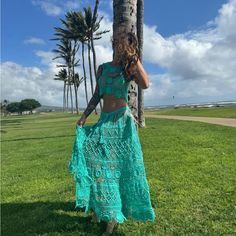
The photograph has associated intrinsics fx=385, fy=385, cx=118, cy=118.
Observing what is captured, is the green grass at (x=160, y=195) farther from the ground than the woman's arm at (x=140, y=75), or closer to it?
closer to it

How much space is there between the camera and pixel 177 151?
30.6 feet

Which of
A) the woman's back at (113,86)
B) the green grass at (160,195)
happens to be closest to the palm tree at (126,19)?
the woman's back at (113,86)

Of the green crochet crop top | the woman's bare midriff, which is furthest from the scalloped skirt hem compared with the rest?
the green crochet crop top

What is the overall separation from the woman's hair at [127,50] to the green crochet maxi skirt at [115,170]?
0.49 meters

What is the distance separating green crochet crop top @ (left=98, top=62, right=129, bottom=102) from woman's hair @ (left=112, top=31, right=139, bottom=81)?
0.11m

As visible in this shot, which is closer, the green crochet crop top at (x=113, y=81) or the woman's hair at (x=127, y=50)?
the woman's hair at (x=127, y=50)

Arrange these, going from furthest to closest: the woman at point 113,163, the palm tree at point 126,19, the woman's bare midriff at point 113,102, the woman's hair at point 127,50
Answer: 1. the palm tree at point 126,19
2. the woman's bare midriff at point 113,102
3. the woman at point 113,163
4. the woman's hair at point 127,50

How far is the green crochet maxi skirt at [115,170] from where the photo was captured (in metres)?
4.04

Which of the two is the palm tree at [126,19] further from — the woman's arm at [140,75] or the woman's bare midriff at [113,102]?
the woman's arm at [140,75]

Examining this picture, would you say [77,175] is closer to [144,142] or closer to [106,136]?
[106,136]

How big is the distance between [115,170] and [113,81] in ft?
3.09

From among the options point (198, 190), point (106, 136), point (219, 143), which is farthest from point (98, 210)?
point (219, 143)

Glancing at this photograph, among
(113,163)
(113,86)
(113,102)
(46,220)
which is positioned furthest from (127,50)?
(46,220)

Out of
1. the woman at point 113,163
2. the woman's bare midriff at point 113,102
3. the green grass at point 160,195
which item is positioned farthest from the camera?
the green grass at point 160,195
